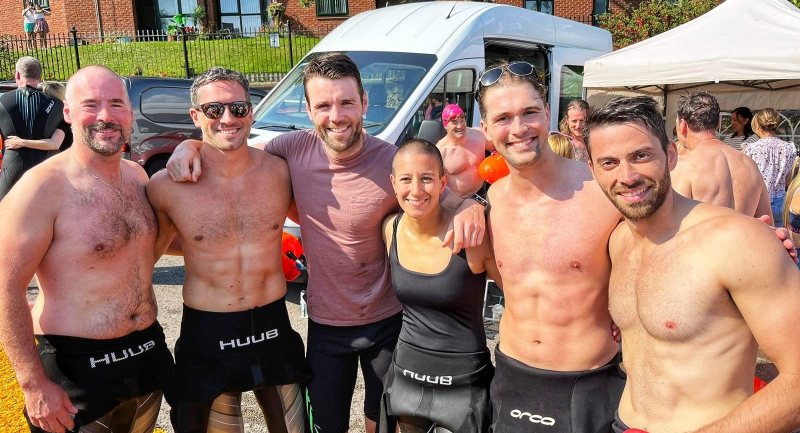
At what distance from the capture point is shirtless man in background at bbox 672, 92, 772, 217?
4.54 meters

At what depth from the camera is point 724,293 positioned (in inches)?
72.1

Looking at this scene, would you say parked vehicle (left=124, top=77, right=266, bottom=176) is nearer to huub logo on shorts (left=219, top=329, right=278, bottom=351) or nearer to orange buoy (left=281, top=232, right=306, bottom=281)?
orange buoy (left=281, top=232, right=306, bottom=281)

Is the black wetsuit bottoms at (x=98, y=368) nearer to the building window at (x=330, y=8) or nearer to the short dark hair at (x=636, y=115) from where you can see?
the short dark hair at (x=636, y=115)

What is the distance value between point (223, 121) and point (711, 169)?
11.5 ft

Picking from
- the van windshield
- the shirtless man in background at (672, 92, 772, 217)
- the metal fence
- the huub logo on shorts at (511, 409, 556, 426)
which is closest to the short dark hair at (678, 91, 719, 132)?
the shirtless man in background at (672, 92, 772, 217)

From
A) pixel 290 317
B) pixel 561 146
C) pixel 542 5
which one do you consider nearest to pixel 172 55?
pixel 542 5

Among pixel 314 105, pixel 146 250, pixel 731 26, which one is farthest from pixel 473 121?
pixel 146 250

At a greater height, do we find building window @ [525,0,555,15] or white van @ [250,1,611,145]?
building window @ [525,0,555,15]

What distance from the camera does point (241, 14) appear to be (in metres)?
25.3

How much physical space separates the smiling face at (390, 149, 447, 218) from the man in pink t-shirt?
0.37 meters

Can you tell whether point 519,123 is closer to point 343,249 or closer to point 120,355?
point 343,249

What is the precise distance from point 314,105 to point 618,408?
1.88 metres

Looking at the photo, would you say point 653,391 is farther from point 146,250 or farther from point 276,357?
point 146,250

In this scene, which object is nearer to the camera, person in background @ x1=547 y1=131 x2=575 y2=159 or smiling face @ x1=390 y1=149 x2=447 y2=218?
smiling face @ x1=390 y1=149 x2=447 y2=218
